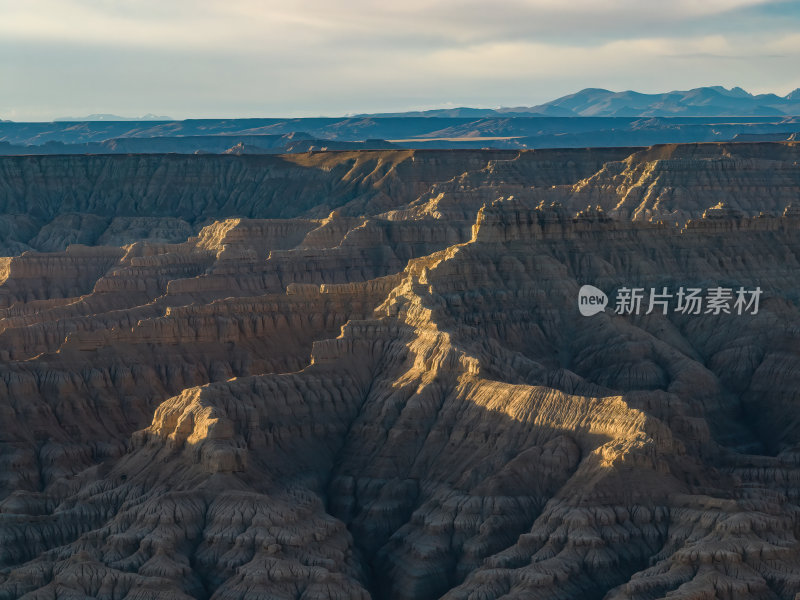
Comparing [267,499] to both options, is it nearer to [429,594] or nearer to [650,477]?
[429,594]

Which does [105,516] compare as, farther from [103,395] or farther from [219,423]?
[103,395]

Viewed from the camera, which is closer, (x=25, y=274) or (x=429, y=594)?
(x=429, y=594)

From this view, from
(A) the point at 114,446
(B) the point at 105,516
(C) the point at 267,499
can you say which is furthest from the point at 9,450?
(C) the point at 267,499

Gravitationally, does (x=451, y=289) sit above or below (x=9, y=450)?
above

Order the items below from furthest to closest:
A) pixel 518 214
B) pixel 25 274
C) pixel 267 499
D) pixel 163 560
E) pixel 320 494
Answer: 1. pixel 25 274
2. pixel 518 214
3. pixel 320 494
4. pixel 267 499
5. pixel 163 560

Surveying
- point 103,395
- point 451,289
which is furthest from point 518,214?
point 103,395

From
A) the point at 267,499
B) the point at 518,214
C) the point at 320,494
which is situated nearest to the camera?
the point at 267,499
